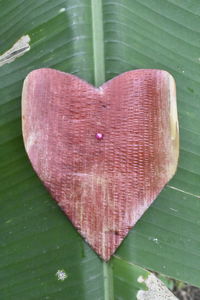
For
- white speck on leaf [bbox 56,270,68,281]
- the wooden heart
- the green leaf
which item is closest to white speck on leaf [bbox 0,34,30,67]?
the green leaf

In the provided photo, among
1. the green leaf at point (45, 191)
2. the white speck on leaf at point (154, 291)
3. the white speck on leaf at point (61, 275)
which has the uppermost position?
the green leaf at point (45, 191)

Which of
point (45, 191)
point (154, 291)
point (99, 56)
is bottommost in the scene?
point (154, 291)

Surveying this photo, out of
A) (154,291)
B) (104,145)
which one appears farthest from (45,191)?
(154,291)

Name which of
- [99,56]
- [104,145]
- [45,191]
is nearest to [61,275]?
[45,191]

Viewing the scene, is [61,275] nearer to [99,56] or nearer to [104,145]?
[104,145]

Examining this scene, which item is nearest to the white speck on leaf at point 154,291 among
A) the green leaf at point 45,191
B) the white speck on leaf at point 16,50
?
the green leaf at point 45,191

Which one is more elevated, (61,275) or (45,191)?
(45,191)

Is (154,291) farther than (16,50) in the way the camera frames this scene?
No

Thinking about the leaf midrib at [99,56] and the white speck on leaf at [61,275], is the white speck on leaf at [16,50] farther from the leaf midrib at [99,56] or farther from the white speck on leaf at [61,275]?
the white speck on leaf at [61,275]
